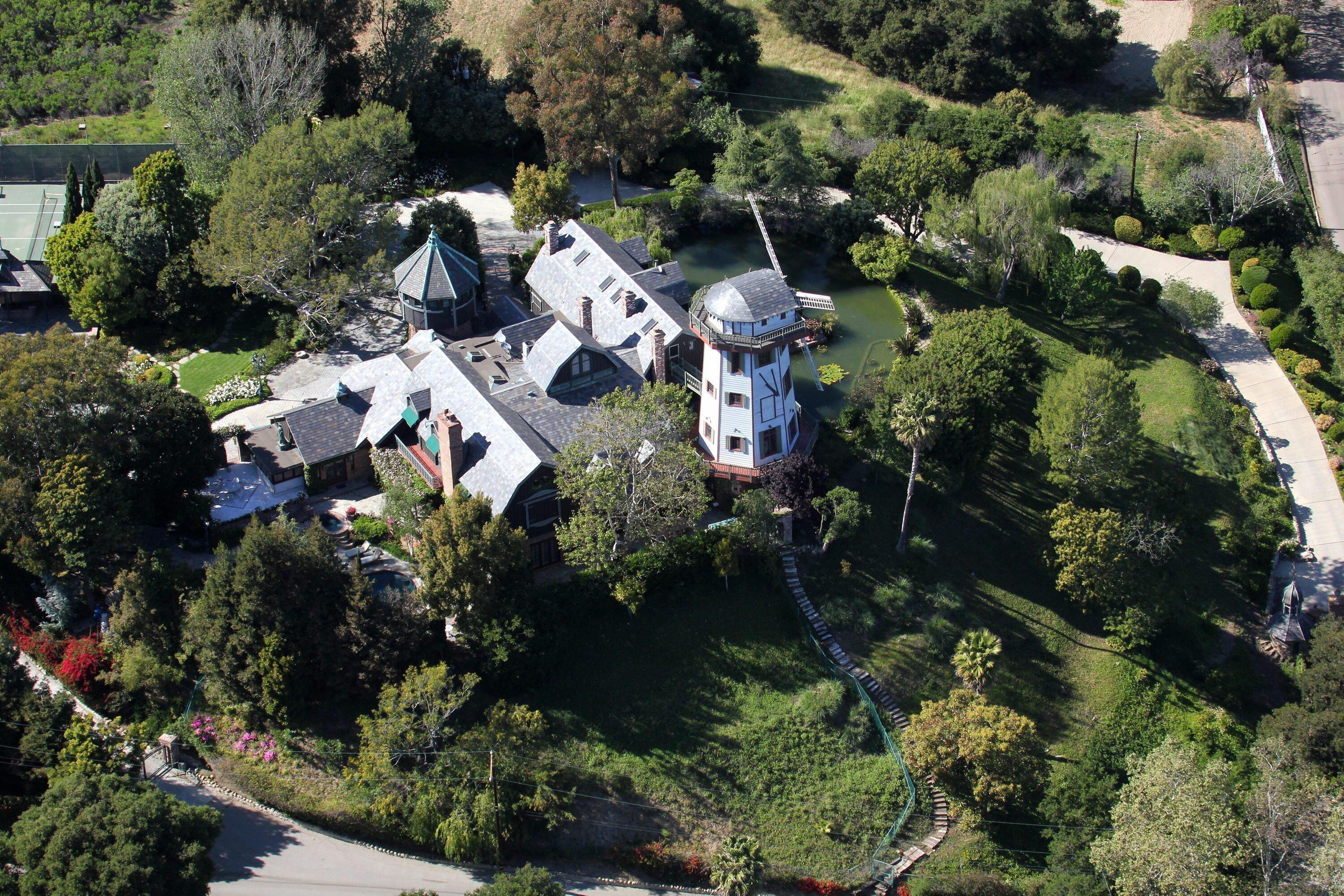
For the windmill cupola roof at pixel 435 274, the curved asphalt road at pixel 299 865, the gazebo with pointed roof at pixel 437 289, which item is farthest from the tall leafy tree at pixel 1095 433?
the windmill cupola roof at pixel 435 274

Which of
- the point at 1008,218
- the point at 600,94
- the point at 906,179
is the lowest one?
the point at 1008,218

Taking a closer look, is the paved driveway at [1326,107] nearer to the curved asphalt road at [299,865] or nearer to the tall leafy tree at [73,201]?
the curved asphalt road at [299,865]

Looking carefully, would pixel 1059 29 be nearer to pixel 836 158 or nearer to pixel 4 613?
pixel 836 158

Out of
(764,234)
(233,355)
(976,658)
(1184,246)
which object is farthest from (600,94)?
(976,658)

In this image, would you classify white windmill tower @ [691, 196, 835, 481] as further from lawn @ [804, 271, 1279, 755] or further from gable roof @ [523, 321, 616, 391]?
gable roof @ [523, 321, 616, 391]

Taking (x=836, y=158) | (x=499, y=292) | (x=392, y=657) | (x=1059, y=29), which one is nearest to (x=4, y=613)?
(x=392, y=657)

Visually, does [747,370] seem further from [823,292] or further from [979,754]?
[823,292]
